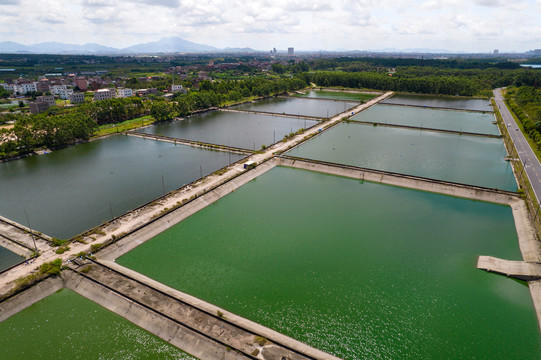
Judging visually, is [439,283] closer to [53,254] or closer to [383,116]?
[53,254]

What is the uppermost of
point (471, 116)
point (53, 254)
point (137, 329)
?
point (471, 116)

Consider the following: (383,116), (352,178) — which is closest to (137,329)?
(352,178)

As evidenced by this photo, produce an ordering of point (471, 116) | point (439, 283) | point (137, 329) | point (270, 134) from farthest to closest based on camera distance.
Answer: point (471, 116)
point (270, 134)
point (439, 283)
point (137, 329)

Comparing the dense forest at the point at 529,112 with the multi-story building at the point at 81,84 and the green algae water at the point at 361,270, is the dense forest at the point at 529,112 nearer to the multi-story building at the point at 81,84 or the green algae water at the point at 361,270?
the green algae water at the point at 361,270

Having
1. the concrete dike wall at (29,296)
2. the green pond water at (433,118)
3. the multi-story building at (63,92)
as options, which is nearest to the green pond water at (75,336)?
the concrete dike wall at (29,296)

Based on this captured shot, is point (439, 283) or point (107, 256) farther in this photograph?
point (107, 256)

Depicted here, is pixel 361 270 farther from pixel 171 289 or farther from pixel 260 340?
pixel 171 289

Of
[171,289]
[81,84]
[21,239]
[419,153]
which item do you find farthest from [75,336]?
[81,84]
